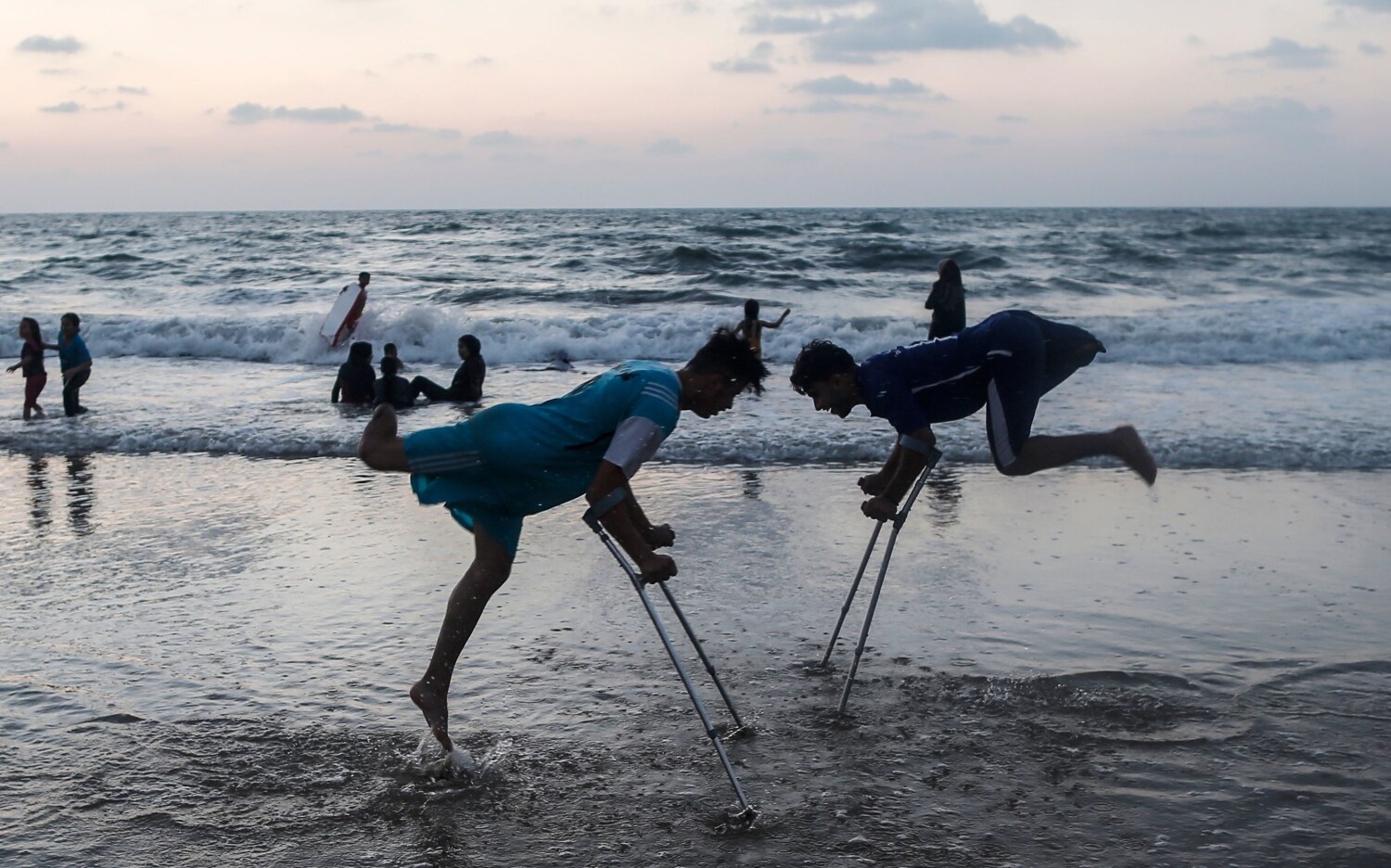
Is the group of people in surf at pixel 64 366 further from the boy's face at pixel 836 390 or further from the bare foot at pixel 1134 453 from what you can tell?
the bare foot at pixel 1134 453

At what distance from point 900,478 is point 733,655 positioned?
1.41 m

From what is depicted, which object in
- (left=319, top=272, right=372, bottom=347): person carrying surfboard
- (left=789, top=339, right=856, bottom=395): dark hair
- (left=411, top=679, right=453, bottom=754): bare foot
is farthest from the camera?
(left=319, top=272, right=372, bottom=347): person carrying surfboard

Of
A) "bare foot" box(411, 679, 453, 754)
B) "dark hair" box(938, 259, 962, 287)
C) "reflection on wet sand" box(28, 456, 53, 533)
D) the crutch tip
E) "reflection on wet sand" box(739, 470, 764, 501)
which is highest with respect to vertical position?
"dark hair" box(938, 259, 962, 287)

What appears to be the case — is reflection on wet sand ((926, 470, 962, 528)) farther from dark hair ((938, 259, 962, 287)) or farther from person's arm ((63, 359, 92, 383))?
person's arm ((63, 359, 92, 383))

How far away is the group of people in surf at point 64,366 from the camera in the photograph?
14.8m

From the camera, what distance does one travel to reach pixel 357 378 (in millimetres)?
15695

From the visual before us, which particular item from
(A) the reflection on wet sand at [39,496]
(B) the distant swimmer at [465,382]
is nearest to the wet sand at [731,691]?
(A) the reflection on wet sand at [39,496]

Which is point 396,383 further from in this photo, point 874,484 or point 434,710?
point 434,710

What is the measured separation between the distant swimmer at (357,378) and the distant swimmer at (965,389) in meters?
11.3

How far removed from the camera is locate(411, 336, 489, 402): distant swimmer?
53.0 ft

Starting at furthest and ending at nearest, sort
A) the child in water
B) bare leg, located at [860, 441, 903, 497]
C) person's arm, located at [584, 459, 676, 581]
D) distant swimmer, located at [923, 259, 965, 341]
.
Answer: the child in water → distant swimmer, located at [923, 259, 965, 341] → bare leg, located at [860, 441, 903, 497] → person's arm, located at [584, 459, 676, 581]

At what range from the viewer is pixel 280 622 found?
21.6 feet

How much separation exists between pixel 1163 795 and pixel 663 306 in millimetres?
25449

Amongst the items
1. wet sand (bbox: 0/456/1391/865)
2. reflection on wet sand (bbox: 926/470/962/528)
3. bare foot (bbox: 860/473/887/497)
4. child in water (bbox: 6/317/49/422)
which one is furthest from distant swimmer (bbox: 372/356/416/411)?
bare foot (bbox: 860/473/887/497)
